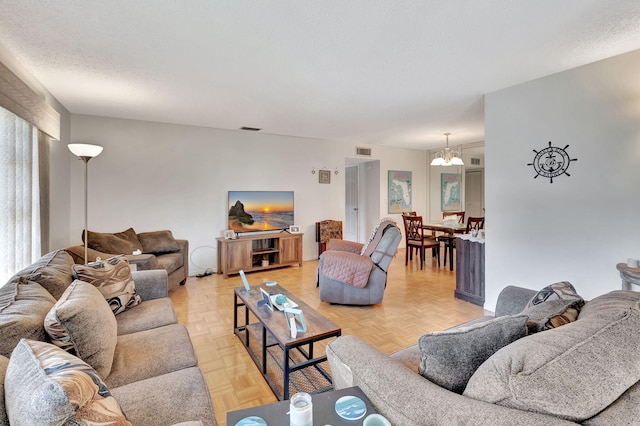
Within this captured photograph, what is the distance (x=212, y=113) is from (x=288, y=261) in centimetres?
263

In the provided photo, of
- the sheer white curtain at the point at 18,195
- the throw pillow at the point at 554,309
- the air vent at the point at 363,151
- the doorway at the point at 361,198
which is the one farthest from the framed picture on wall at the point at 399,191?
the sheer white curtain at the point at 18,195

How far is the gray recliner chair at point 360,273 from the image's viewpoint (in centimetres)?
331

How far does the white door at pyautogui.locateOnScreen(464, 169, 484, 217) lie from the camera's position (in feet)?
30.2

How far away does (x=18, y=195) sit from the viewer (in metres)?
2.48

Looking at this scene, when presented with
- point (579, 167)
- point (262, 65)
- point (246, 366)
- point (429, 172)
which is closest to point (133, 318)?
point (246, 366)

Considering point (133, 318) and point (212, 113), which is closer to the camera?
point (133, 318)

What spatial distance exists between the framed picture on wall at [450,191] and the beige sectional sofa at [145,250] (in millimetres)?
5978

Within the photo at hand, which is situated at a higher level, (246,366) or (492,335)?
(492,335)

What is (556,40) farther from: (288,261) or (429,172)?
(429,172)

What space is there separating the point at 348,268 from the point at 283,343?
171 centimetres

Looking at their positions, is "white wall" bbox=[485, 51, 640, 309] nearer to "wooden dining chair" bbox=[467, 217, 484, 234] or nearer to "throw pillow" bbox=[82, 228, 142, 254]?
"wooden dining chair" bbox=[467, 217, 484, 234]

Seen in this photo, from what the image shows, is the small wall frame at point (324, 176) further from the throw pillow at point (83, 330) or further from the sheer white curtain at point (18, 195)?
the throw pillow at point (83, 330)

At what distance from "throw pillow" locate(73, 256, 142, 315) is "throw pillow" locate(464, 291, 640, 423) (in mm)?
2136

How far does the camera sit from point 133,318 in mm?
1972
